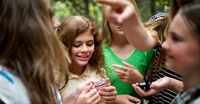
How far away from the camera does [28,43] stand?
1.57 metres

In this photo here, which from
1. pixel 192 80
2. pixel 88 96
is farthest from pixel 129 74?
pixel 192 80

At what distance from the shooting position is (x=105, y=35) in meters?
2.92

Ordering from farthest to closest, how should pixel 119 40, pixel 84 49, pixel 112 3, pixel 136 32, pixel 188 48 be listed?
pixel 119 40, pixel 84 49, pixel 136 32, pixel 112 3, pixel 188 48

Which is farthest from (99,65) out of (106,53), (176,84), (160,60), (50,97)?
(50,97)

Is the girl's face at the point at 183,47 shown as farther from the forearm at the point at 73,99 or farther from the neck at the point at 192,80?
the forearm at the point at 73,99

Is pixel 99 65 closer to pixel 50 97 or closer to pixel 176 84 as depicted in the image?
→ pixel 176 84

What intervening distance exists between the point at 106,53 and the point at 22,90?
144 centimetres

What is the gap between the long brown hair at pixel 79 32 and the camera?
2.74 metres

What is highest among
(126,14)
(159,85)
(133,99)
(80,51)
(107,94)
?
(126,14)

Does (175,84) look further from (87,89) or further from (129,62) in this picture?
(129,62)

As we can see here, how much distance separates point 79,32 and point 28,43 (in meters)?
1.19

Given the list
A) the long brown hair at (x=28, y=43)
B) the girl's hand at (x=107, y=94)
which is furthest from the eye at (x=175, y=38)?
the girl's hand at (x=107, y=94)

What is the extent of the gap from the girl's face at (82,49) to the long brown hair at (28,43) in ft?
3.65

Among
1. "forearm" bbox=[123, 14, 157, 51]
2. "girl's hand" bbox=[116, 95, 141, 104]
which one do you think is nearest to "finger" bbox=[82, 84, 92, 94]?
"forearm" bbox=[123, 14, 157, 51]
